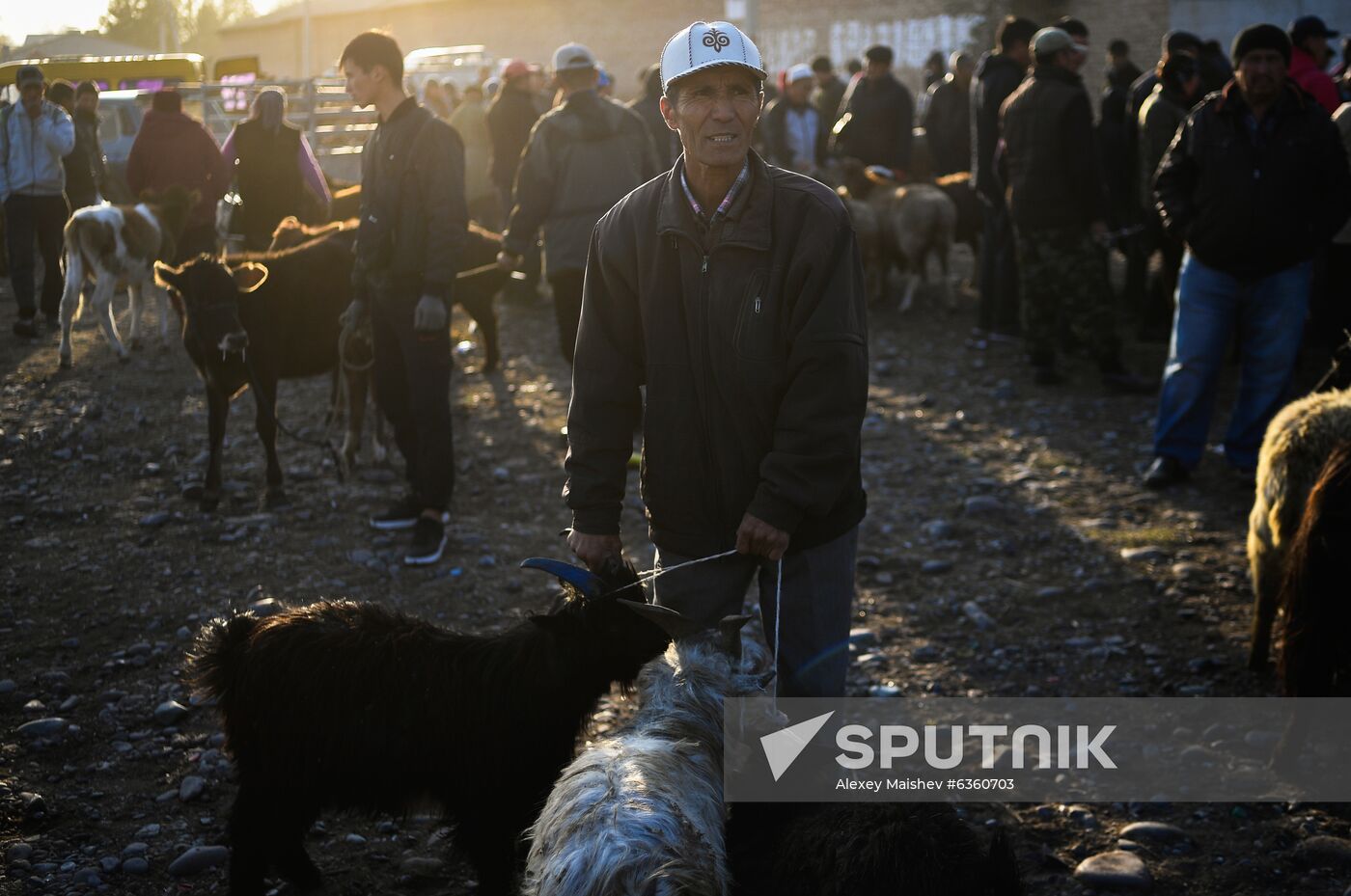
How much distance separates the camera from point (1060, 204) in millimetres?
8719

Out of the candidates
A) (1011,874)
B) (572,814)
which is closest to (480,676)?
(572,814)

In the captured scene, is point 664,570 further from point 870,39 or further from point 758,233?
point 870,39

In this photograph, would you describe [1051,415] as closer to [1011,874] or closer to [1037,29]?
[1037,29]

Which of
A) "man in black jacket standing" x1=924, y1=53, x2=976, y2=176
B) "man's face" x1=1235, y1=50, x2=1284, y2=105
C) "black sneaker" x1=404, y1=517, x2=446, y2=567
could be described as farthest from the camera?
"man in black jacket standing" x1=924, y1=53, x2=976, y2=176

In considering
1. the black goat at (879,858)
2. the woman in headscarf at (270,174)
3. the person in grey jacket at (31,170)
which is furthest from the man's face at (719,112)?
the person in grey jacket at (31,170)

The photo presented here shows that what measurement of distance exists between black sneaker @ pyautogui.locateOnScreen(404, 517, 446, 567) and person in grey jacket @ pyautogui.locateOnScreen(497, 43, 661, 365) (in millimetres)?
1912

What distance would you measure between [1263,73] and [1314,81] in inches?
136

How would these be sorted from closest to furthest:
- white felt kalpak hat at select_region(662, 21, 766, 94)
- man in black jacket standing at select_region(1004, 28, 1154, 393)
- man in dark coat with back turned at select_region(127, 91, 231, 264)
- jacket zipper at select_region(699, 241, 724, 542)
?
white felt kalpak hat at select_region(662, 21, 766, 94) → jacket zipper at select_region(699, 241, 724, 542) → man in black jacket standing at select_region(1004, 28, 1154, 393) → man in dark coat with back turned at select_region(127, 91, 231, 264)

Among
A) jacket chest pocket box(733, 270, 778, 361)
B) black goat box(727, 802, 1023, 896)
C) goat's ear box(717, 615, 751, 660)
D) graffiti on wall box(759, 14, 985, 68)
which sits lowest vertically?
black goat box(727, 802, 1023, 896)

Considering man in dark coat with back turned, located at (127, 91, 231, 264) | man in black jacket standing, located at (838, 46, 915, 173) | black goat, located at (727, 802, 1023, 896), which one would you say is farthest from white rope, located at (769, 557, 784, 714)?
man in black jacket standing, located at (838, 46, 915, 173)

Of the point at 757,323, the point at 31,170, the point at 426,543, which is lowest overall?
the point at 426,543

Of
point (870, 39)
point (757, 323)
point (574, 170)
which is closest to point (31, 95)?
point (574, 170)

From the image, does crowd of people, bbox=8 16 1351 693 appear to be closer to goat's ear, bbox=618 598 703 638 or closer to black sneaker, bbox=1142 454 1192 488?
black sneaker, bbox=1142 454 1192 488

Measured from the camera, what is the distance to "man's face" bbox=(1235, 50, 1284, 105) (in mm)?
6277
